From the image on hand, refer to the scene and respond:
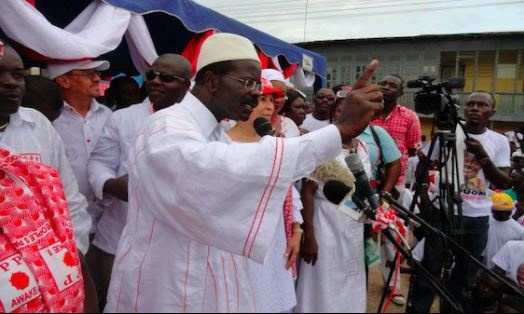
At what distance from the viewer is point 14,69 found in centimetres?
196

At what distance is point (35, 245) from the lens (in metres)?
1.45

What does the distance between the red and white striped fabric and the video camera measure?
2.54 m

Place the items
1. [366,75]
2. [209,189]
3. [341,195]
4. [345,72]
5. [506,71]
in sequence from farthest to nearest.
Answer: [345,72]
[506,71]
[341,195]
[366,75]
[209,189]

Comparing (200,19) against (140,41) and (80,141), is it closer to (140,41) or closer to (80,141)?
(140,41)

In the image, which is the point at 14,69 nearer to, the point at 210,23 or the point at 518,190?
the point at 210,23

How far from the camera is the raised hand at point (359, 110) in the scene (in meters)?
1.25

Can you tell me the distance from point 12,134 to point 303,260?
212 centimetres

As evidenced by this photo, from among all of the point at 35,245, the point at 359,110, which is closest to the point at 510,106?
the point at 359,110

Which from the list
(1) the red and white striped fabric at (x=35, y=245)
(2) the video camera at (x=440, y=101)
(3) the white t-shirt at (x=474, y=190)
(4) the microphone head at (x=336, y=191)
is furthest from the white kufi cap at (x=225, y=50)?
(3) the white t-shirt at (x=474, y=190)

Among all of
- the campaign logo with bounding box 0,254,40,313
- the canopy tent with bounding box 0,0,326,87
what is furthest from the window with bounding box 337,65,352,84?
the campaign logo with bounding box 0,254,40,313

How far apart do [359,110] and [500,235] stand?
4221 mm

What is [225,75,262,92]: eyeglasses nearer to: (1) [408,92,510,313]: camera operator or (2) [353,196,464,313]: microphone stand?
(2) [353,196,464,313]: microphone stand

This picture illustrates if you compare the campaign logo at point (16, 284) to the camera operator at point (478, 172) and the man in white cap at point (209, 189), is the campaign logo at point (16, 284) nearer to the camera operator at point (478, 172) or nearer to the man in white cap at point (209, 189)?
the man in white cap at point (209, 189)

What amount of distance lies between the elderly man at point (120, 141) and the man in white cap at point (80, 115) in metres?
0.18
